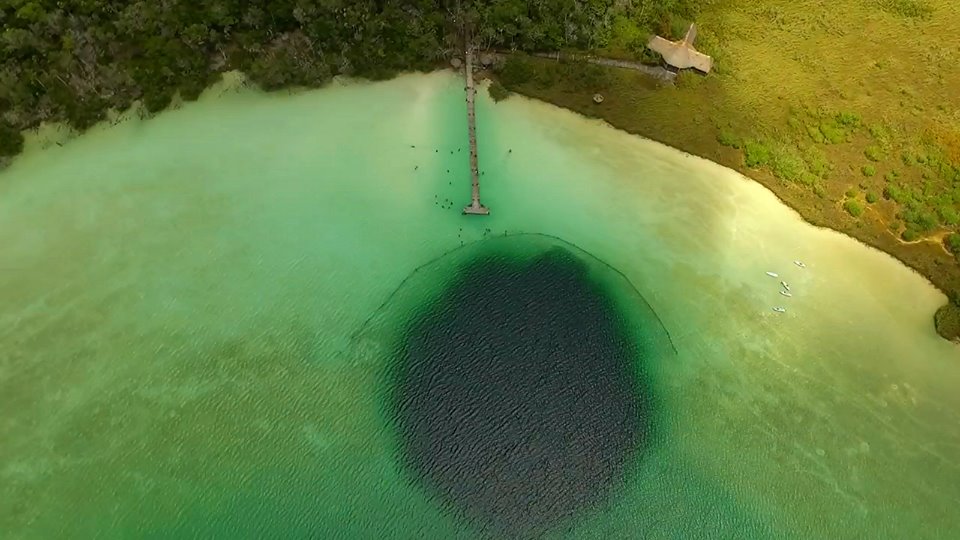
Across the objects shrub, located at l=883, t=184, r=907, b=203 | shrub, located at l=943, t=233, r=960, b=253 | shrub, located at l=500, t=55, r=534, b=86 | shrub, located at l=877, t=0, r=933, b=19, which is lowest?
shrub, located at l=943, t=233, r=960, b=253

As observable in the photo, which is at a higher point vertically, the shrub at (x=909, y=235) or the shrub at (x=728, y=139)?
the shrub at (x=728, y=139)

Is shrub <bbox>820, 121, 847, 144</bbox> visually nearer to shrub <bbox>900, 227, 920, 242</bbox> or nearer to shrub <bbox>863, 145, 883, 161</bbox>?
shrub <bbox>863, 145, 883, 161</bbox>

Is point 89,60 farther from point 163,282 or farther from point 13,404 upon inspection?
point 13,404

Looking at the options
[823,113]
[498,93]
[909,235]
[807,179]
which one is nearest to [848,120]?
[823,113]

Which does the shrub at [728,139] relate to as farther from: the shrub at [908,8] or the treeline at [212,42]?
the shrub at [908,8]

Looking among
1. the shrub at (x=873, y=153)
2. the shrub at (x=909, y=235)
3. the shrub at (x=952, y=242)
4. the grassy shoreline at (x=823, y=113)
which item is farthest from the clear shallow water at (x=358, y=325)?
the shrub at (x=873, y=153)

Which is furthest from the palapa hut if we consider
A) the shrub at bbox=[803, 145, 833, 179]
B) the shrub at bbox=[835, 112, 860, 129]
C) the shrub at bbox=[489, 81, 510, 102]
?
the shrub at bbox=[489, 81, 510, 102]
